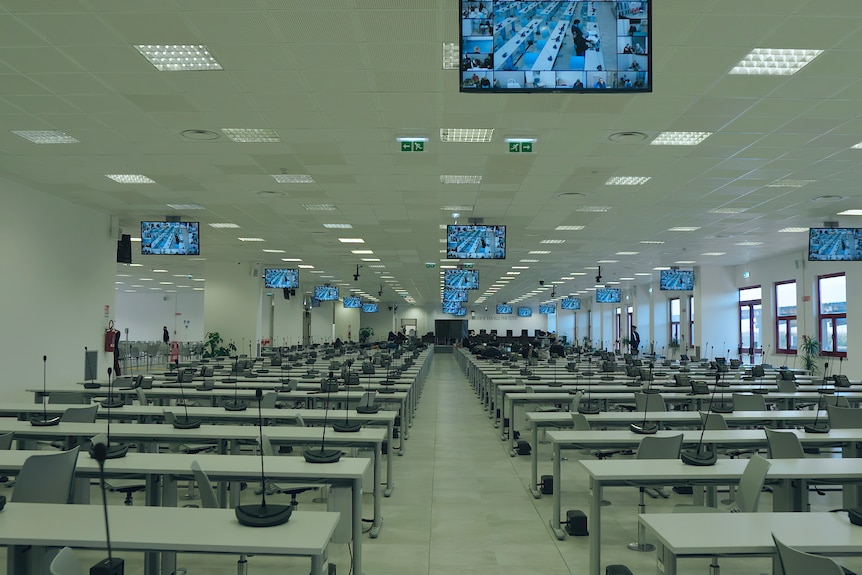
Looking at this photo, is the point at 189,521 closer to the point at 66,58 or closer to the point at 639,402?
the point at 66,58

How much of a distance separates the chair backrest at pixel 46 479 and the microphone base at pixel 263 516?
1381mm

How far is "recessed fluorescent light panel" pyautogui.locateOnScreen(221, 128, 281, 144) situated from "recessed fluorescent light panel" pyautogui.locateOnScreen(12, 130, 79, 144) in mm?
1851

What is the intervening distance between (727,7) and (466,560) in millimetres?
4015

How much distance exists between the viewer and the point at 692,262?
20219 millimetres

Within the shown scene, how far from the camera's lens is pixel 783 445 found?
4.80m

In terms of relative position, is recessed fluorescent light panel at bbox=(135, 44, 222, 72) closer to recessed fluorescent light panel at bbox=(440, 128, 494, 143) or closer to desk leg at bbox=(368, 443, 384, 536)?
recessed fluorescent light panel at bbox=(440, 128, 494, 143)

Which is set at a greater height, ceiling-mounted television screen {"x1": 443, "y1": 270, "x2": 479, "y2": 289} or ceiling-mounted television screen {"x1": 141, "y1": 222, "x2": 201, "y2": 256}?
→ ceiling-mounted television screen {"x1": 141, "y1": 222, "x2": 201, "y2": 256}

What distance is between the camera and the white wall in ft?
31.5

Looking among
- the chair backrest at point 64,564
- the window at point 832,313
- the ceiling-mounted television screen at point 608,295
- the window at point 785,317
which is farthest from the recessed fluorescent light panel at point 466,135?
the ceiling-mounted television screen at point 608,295

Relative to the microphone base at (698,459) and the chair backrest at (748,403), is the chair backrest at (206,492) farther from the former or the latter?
the chair backrest at (748,403)

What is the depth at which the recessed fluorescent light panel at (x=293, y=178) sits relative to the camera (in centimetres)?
914

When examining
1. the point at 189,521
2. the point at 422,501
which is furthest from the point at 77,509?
the point at 422,501

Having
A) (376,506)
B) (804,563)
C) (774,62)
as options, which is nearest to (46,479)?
(376,506)

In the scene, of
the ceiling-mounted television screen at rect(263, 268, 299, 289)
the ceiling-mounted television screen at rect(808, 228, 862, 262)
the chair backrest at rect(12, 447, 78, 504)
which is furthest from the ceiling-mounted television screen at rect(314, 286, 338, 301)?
the chair backrest at rect(12, 447, 78, 504)
